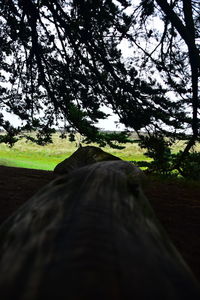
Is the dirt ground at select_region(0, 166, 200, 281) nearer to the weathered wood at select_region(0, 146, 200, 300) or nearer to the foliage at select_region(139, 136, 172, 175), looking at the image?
the weathered wood at select_region(0, 146, 200, 300)

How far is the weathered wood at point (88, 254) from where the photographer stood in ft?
1.79

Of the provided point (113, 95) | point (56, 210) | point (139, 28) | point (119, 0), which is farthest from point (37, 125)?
point (56, 210)

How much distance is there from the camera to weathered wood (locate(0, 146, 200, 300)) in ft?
1.79

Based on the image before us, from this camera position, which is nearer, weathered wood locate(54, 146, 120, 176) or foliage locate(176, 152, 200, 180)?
weathered wood locate(54, 146, 120, 176)

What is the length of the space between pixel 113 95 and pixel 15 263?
472 cm

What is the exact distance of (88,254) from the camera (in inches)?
Answer: 25.8

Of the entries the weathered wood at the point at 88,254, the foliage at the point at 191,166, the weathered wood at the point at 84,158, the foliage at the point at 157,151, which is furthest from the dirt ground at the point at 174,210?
the foliage at the point at 191,166

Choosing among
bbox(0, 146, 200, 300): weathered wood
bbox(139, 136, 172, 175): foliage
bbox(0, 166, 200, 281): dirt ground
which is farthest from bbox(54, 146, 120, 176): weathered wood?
bbox(139, 136, 172, 175): foliage

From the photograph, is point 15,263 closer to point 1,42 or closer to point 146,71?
point 146,71

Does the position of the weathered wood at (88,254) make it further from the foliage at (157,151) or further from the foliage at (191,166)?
the foliage at (191,166)

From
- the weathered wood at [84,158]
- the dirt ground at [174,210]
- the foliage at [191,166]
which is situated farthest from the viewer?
the foliage at [191,166]

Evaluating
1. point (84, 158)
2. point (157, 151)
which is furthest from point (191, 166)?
point (84, 158)

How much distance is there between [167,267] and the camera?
0.70 meters

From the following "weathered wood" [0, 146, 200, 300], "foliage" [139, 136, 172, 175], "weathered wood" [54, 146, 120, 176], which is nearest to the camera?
"weathered wood" [0, 146, 200, 300]
